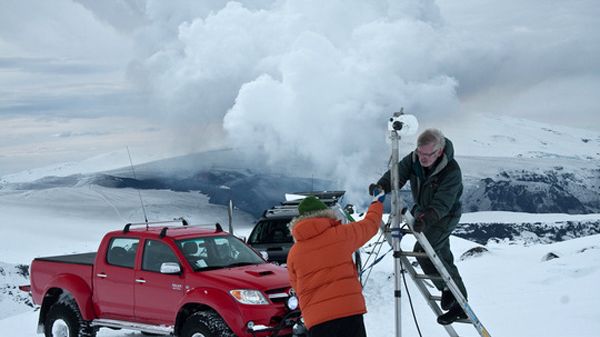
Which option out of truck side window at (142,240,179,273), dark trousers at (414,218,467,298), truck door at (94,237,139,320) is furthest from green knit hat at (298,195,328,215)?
truck door at (94,237,139,320)

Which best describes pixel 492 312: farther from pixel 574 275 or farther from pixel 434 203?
pixel 434 203

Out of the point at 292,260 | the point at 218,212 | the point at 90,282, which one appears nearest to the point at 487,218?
the point at 218,212

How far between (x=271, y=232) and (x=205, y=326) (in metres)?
6.65

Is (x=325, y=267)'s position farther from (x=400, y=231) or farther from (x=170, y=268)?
(x=170, y=268)

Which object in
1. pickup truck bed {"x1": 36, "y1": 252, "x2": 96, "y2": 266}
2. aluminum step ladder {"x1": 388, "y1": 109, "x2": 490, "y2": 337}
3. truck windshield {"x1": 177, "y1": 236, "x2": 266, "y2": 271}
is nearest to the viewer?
aluminum step ladder {"x1": 388, "y1": 109, "x2": 490, "y2": 337}

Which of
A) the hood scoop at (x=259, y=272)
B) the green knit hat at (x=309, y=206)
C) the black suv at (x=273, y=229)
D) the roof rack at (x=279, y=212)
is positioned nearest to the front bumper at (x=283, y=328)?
the hood scoop at (x=259, y=272)

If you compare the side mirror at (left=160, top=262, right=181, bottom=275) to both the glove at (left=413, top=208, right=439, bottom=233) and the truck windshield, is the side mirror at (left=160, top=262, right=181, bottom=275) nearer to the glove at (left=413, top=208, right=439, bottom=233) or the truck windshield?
the truck windshield

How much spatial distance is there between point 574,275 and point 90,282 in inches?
345

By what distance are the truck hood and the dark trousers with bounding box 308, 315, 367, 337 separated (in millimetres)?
2730

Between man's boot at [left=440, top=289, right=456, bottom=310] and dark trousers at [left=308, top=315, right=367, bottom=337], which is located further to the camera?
man's boot at [left=440, top=289, right=456, bottom=310]

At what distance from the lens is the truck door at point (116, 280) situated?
29.3ft

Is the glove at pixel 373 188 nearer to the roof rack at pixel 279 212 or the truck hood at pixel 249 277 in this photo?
the truck hood at pixel 249 277

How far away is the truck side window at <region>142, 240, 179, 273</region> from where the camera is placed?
8.67 meters

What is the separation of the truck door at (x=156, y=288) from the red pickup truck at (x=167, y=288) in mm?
12
